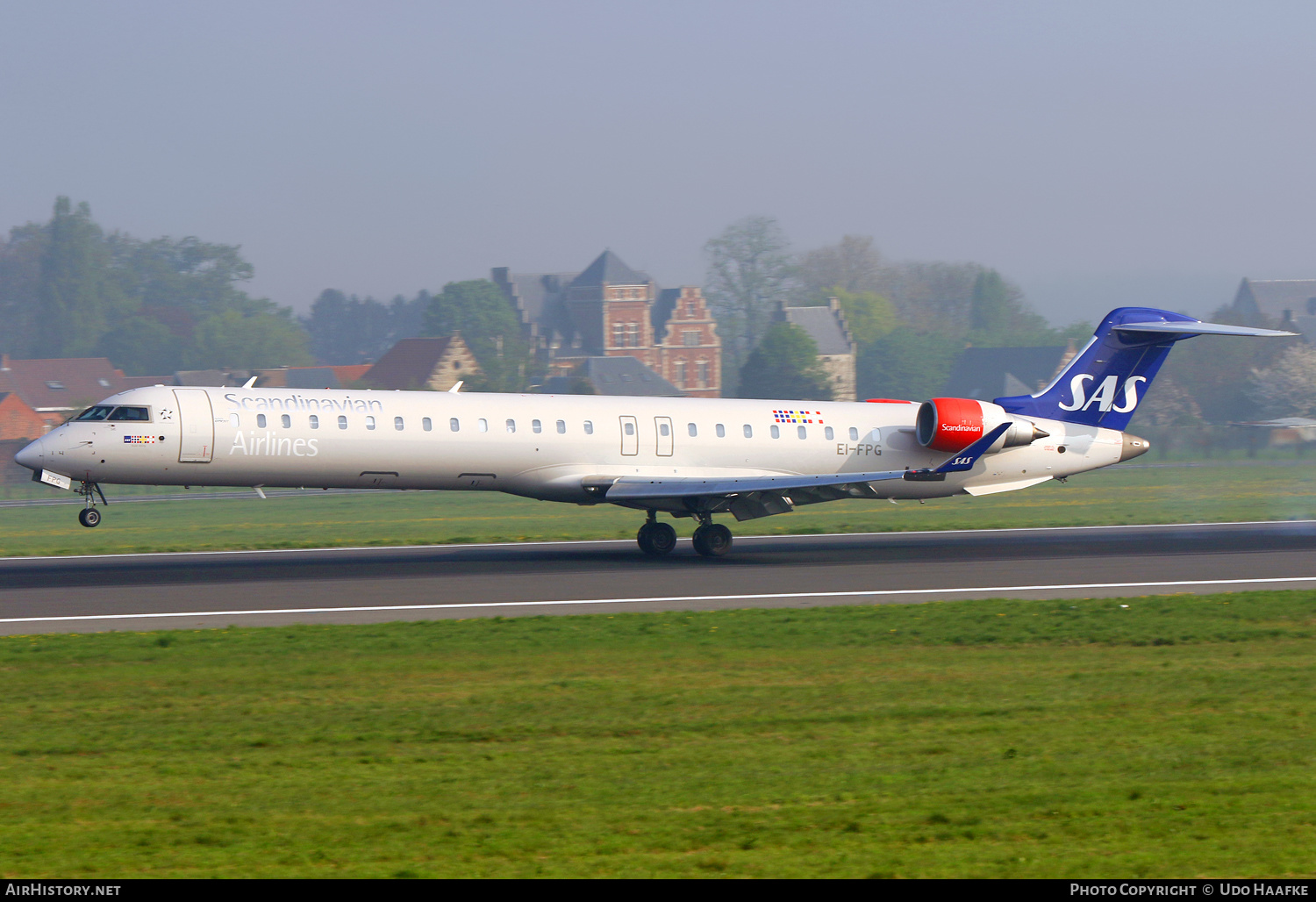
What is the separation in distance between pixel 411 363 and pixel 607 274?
39.7 m

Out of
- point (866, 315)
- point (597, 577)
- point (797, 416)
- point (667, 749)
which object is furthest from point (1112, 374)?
point (866, 315)

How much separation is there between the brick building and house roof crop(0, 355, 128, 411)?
43.1 meters

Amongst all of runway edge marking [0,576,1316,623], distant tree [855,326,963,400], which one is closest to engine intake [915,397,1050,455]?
runway edge marking [0,576,1316,623]

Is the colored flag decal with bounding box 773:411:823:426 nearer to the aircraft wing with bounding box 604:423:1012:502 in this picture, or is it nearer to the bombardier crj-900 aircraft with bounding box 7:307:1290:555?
the bombardier crj-900 aircraft with bounding box 7:307:1290:555

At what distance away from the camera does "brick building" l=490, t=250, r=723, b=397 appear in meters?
138

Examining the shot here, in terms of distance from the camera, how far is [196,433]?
80.4 feet

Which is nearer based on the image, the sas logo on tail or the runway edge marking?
the runway edge marking

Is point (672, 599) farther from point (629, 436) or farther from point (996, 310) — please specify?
point (996, 310)

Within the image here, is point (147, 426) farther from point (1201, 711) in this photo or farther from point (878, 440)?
point (1201, 711)

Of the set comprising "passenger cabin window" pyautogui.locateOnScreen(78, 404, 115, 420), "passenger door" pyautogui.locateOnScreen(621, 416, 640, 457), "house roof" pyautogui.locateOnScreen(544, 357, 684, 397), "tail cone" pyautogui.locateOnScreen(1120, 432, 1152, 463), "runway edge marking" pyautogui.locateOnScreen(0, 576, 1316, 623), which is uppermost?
"house roof" pyautogui.locateOnScreen(544, 357, 684, 397)

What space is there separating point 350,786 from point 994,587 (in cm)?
1481

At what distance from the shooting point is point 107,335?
6585 inches

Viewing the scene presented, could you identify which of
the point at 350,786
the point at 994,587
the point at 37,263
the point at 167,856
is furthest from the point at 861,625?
the point at 37,263

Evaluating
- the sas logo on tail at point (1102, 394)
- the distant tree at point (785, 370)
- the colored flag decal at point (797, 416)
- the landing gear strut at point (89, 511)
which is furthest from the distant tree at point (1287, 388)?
the landing gear strut at point (89, 511)
